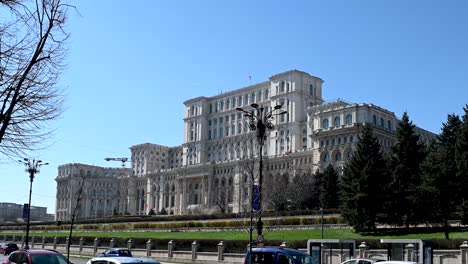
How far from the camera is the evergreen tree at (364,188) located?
53938mm

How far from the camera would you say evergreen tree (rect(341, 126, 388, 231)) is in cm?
5394

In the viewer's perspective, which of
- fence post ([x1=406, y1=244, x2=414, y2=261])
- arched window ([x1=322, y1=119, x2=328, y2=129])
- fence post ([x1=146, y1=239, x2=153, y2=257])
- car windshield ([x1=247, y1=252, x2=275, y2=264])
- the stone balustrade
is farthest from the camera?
arched window ([x1=322, y1=119, x2=328, y2=129])

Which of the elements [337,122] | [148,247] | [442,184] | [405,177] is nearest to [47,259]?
[148,247]

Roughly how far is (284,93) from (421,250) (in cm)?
10772

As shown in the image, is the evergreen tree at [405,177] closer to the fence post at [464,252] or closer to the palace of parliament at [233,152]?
the fence post at [464,252]

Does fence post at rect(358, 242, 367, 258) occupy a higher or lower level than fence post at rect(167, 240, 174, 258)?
higher

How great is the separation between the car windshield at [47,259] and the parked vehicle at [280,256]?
23.5ft

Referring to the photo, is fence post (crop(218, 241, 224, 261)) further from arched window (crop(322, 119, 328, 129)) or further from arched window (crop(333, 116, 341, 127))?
arched window (crop(322, 119, 328, 129))

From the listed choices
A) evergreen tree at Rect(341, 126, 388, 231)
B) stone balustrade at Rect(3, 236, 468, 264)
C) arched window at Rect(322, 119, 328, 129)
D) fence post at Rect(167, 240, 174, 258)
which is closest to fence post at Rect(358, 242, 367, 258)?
stone balustrade at Rect(3, 236, 468, 264)

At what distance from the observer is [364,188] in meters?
54.8

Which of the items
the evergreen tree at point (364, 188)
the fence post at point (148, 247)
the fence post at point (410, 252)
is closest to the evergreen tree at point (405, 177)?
the evergreen tree at point (364, 188)

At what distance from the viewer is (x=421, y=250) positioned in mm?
26969

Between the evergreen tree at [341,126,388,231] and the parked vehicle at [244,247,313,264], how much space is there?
3516cm

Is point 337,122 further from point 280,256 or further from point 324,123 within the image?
point 280,256
